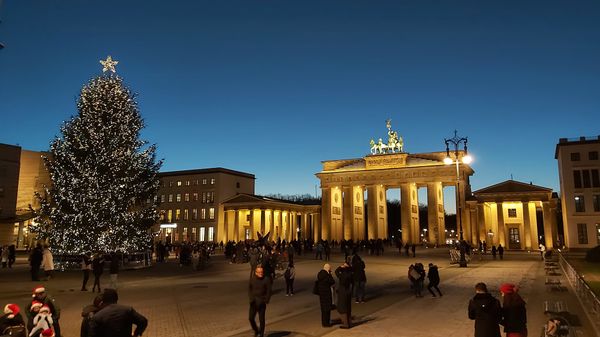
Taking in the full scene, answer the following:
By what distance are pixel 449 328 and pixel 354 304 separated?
4732 mm

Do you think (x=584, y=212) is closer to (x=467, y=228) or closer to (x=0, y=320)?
(x=467, y=228)

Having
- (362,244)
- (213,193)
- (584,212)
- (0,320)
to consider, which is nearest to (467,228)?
(584,212)

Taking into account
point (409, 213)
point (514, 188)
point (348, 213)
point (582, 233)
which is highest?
point (514, 188)

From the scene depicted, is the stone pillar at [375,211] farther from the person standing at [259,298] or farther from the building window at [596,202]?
the person standing at [259,298]

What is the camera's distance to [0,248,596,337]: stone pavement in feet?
37.2

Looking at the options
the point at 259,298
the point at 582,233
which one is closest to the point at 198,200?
the point at 582,233

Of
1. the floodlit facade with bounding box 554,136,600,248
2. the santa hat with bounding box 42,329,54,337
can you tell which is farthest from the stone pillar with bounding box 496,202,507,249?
the santa hat with bounding box 42,329,54,337

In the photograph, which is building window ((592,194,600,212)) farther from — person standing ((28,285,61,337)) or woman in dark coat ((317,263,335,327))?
person standing ((28,285,61,337))

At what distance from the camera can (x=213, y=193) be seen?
83188mm

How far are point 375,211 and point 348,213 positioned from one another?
5.02m

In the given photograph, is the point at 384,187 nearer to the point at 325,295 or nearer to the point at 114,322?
the point at 325,295

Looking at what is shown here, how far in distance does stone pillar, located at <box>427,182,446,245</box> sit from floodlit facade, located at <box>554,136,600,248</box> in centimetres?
1678

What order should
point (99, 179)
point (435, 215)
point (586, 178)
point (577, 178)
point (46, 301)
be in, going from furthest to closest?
point (435, 215), point (577, 178), point (586, 178), point (99, 179), point (46, 301)

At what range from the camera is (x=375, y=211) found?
72125mm
